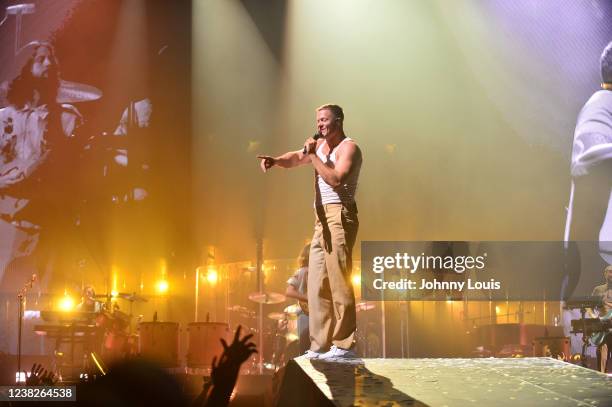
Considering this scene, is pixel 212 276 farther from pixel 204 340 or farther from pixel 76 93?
pixel 76 93

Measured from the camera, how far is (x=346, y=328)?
367 centimetres

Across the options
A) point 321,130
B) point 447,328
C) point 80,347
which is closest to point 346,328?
point 321,130

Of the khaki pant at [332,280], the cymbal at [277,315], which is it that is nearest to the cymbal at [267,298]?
the cymbal at [277,315]

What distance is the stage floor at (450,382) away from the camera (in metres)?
2.54

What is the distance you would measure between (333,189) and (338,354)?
3.04 feet

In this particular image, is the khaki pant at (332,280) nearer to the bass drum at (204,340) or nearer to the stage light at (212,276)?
the bass drum at (204,340)

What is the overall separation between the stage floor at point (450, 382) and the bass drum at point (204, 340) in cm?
410

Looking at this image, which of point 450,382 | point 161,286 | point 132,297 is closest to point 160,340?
point 132,297

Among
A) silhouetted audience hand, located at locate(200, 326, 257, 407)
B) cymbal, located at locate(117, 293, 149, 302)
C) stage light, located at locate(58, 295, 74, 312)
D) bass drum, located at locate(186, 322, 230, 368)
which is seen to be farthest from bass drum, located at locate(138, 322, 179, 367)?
silhouetted audience hand, located at locate(200, 326, 257, 407)

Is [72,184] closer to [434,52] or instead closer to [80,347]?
[80,347]

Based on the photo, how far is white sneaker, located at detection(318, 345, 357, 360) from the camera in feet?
11.9

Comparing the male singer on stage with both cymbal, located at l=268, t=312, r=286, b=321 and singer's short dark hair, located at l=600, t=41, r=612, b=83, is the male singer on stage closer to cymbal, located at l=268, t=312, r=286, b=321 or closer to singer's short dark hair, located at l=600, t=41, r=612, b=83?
cymbal, located at l=268, t=312, r=286, b=321

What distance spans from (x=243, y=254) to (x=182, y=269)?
81 cm

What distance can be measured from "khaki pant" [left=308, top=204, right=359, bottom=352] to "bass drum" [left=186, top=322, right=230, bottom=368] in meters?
3.94
